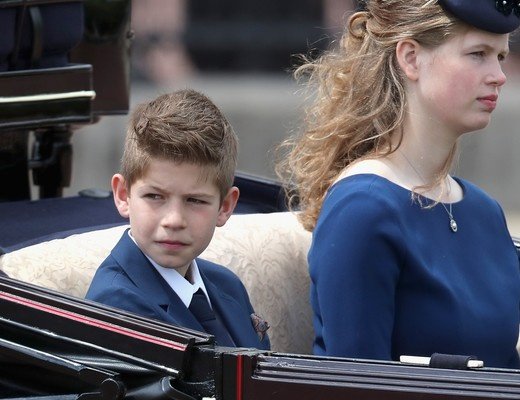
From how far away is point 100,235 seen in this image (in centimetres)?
273

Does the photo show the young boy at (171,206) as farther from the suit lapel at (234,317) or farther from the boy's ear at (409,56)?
the boy's ear at (409,56)

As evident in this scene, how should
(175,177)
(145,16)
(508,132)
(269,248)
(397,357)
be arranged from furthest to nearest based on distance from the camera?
1. (145,16)
2. (508,132)
3. (269,248)
4. (397,357)
5. (175,177)

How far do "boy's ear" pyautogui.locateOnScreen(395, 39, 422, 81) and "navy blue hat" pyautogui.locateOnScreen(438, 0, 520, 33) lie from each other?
0.30ft

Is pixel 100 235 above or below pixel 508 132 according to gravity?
above

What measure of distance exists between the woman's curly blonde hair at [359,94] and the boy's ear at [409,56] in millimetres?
11

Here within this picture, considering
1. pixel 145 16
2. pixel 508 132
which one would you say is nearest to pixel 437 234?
pixel 508 132

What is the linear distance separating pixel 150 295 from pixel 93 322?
0.82 ft

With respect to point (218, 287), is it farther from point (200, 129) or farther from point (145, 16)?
point (145, 16)

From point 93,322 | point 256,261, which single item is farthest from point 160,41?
point 93,322

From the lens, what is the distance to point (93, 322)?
2.06 metres

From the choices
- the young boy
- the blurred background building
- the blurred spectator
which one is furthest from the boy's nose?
the blurred spectator

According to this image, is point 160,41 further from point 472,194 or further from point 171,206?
point 171,206

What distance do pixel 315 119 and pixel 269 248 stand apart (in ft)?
0.96

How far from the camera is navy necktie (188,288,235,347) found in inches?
93.7
